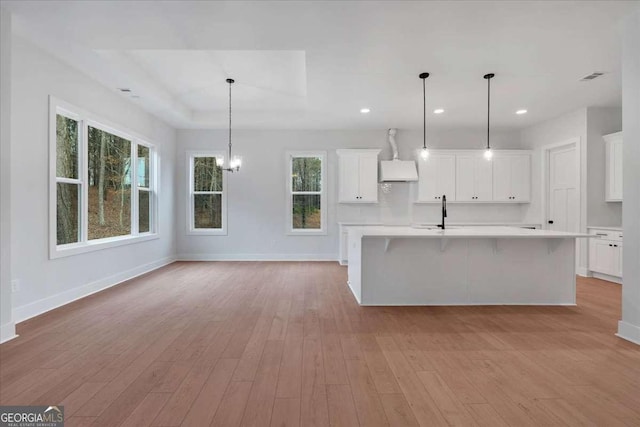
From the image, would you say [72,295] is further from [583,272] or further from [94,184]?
[583,272]

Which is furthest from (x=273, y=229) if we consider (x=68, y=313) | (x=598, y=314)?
(x=598, y=314)

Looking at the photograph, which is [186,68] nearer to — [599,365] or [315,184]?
[315,184]

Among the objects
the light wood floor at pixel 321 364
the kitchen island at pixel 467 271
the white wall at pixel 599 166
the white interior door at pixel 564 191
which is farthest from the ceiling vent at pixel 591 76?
the light wood floor at pixel 321 364

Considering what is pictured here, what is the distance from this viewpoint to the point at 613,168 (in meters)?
5.27

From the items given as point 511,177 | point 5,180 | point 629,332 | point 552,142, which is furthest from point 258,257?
point 552,142

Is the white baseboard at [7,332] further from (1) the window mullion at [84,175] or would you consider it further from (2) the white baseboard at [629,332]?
(2) the white baseboard at [629,332]

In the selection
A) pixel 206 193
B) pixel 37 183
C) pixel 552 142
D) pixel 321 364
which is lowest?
pixel 321 364

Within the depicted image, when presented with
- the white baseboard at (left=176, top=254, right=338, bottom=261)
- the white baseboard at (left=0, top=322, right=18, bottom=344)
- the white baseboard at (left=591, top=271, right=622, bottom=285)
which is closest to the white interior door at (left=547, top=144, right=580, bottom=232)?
the white baseboard at (left=591, top=271, right=622, bottom=285)

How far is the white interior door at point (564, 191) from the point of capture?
5723 millimetres

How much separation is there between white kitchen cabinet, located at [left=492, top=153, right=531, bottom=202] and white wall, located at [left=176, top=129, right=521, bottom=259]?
40cm

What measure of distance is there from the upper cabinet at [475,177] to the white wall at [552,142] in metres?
0.17

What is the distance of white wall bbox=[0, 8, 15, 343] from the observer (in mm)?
2816

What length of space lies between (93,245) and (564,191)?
26.2 feet

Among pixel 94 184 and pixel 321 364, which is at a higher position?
pixel 94 184
